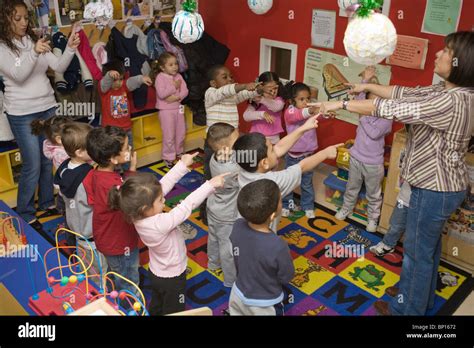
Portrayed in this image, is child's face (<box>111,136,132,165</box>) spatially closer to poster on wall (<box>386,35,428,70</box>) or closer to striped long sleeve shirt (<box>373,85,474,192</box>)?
striped long sleeve shirt (<box>373,85,474,192</box>)

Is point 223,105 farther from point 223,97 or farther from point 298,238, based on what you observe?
point 298,238

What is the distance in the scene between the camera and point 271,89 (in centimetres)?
356

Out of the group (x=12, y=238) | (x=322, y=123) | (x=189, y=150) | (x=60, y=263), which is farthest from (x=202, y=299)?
(x=189, y=150)

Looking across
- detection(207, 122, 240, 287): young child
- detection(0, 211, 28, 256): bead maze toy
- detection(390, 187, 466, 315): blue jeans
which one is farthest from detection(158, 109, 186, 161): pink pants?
detection(390, 187, 466, 315): blue jeans

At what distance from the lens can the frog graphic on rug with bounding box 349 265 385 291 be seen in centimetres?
296

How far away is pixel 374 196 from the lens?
343 centimetres

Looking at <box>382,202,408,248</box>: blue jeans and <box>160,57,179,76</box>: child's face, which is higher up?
<box>160,57,179,76</box>: child's face

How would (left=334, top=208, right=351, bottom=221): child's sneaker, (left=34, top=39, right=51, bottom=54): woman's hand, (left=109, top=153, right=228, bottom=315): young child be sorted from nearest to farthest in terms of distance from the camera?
1. (left=109, top=153, right=228, bottom=315): young child
2. (left=34, top=39, right=51, bottom=54): woman's hand
3. (left=334, top=208, right=351, bottom=221): child's sneaker

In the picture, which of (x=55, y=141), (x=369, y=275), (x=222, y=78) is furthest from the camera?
(x=222, y=78)

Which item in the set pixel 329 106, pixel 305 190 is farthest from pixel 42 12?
pixel 329 106

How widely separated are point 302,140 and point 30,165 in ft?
6.54

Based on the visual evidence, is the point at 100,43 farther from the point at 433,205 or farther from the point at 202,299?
the point at 433,205

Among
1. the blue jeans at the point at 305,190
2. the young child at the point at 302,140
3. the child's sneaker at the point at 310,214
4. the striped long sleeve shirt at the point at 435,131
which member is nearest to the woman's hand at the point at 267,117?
the young child at the point at 302,140

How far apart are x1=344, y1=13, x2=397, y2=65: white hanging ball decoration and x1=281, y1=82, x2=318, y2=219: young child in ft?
3.66
